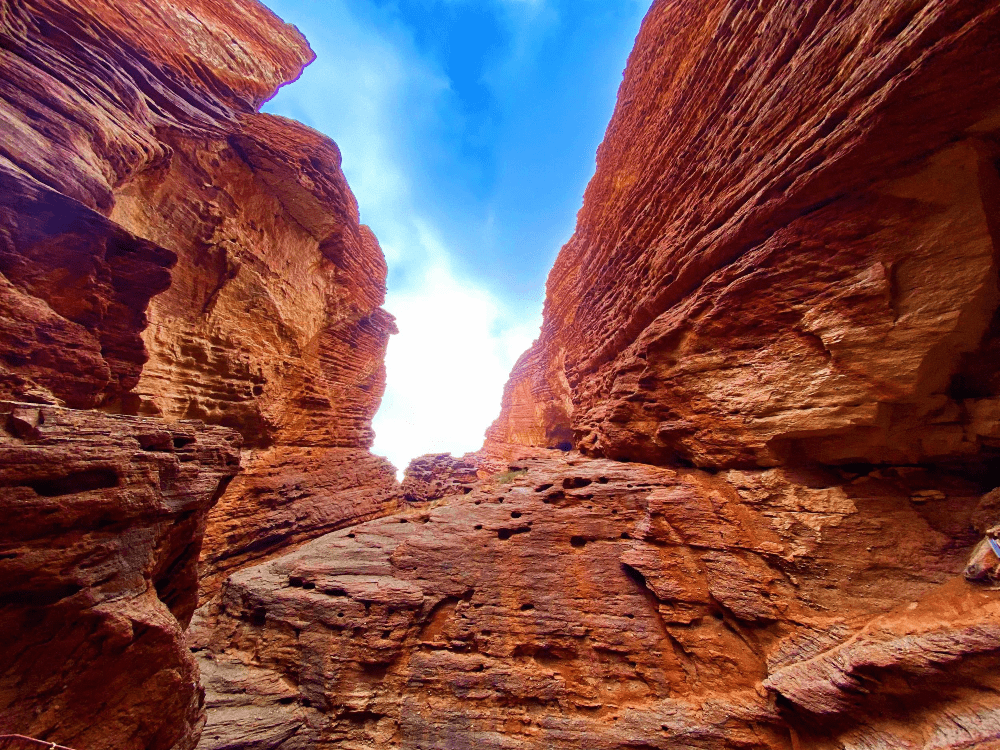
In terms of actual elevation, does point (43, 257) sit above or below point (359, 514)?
above

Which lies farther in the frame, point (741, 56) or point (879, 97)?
point (741, 56)

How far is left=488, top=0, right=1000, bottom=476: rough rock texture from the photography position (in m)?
4.30

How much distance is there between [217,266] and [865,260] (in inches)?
591

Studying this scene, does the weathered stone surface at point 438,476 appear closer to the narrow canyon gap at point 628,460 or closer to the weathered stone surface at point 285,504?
the weathered stone surface at point 285,504

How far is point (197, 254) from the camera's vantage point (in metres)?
9.16

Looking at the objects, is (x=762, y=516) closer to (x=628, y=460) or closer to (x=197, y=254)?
(x=628, y=460)

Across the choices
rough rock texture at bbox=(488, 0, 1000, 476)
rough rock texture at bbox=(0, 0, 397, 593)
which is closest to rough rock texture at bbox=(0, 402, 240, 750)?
rough rock texture at bbox=(0, 0, 397, 593)

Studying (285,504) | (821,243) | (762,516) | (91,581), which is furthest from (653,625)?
(285,504)

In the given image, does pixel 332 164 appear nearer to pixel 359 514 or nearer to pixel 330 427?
pixel 330 427

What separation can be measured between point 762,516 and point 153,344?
572 inches

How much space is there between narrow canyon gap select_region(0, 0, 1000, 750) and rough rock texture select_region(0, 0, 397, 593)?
2.7 inches

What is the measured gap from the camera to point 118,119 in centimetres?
670

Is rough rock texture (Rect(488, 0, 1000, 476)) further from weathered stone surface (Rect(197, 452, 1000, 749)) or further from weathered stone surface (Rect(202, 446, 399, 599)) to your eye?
weathered stone surface (Rect(202, 446, 399, 599))

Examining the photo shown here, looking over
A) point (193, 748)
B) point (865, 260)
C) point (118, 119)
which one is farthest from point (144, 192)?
point (865, 260)
